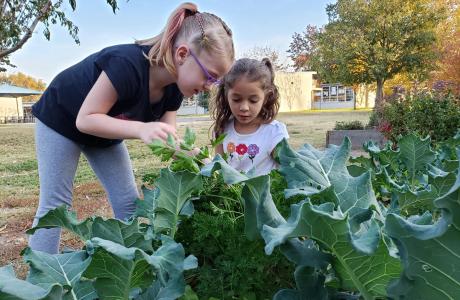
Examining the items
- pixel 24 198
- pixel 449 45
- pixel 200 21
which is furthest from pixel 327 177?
pixel 449 45

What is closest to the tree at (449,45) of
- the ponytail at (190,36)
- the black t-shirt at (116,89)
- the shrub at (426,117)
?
the shrub at (426,117)

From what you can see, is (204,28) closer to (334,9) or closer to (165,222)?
(165,222)

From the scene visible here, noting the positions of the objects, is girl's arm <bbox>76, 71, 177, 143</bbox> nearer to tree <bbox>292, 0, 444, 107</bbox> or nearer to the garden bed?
the garden bed

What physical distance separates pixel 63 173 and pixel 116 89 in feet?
2.21

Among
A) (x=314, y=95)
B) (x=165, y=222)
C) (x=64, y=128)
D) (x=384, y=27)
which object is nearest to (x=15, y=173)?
(x=64, y=128)

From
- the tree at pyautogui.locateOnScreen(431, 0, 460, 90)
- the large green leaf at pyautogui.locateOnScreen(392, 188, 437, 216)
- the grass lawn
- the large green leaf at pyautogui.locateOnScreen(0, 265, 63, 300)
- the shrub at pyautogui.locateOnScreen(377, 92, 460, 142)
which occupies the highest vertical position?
the tree at pyautogui.locateOnScreen(431, 0, 460, 90)

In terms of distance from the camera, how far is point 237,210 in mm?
777

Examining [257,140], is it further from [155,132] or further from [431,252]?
[431,252]

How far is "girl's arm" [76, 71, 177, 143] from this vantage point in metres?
1.31

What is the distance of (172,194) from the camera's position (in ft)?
2.33

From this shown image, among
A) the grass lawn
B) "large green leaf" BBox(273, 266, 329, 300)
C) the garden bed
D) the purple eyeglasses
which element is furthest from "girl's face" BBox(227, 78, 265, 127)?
the garden bed

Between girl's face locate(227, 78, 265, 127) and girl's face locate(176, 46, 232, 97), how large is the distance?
0.70 m

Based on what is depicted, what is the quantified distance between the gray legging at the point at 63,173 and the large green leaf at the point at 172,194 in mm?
1418

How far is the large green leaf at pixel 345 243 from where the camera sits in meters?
0.42
